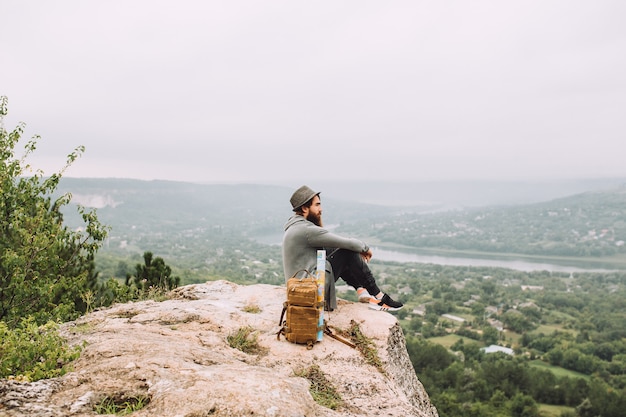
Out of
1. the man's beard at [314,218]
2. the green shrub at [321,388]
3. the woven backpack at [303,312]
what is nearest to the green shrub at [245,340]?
the woven backpack at [303,312]

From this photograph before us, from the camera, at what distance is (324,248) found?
496cm

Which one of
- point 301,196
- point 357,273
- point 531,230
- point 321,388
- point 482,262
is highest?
point 301,196

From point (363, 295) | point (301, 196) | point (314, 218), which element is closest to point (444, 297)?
point (363, 295)

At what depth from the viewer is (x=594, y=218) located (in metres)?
169

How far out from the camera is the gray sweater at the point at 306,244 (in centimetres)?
474

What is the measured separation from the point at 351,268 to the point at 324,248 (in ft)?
2.09

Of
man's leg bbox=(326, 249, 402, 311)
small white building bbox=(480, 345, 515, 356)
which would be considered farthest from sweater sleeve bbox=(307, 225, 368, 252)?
small white building bbox=(480, 345, 515, 356)

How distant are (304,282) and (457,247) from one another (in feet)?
489

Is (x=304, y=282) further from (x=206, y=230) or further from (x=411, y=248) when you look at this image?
(x=206, y=230)

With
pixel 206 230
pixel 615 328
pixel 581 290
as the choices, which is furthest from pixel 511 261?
pixel 206 230

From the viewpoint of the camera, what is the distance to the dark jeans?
17.3 ft

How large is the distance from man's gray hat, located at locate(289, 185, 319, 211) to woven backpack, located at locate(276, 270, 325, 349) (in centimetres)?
108

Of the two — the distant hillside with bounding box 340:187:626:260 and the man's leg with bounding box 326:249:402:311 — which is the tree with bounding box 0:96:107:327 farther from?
the distant hillside with bounding box 340:187:626:260

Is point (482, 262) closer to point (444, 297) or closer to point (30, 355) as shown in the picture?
point (444, 297)
